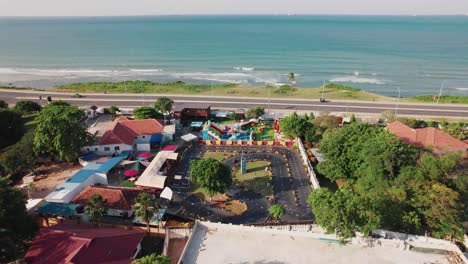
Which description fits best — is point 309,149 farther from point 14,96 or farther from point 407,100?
point 14,96

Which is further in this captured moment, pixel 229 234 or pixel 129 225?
pixel 129 225

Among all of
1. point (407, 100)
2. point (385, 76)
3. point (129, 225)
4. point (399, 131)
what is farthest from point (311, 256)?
point (385, 76)

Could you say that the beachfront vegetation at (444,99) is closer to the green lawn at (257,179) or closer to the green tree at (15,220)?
the green lawn at (257,179)

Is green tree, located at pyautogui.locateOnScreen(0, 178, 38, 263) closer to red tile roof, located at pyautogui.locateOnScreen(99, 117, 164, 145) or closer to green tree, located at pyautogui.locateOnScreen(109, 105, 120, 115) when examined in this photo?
red tile roof, located at pyautogui.locateOnScreen(99, 117, 164, 145)

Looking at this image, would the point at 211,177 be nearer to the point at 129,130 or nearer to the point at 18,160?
the point at 129,130

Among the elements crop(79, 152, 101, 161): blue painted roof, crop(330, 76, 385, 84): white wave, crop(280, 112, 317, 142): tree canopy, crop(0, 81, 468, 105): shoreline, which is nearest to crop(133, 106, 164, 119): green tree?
crop(79, 152, 101, 161): blue painted roof

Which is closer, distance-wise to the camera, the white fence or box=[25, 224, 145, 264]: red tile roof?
box=[25, 224, 145, 264]: red tile roof

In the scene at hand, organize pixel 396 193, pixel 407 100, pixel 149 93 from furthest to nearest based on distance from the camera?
pixel 149 93 < pixel 407 100 < pixel 396 193

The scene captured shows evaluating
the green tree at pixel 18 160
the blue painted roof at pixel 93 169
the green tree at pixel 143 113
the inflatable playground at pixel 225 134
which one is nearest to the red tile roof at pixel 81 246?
the blue painted roof at pixel 93 169
